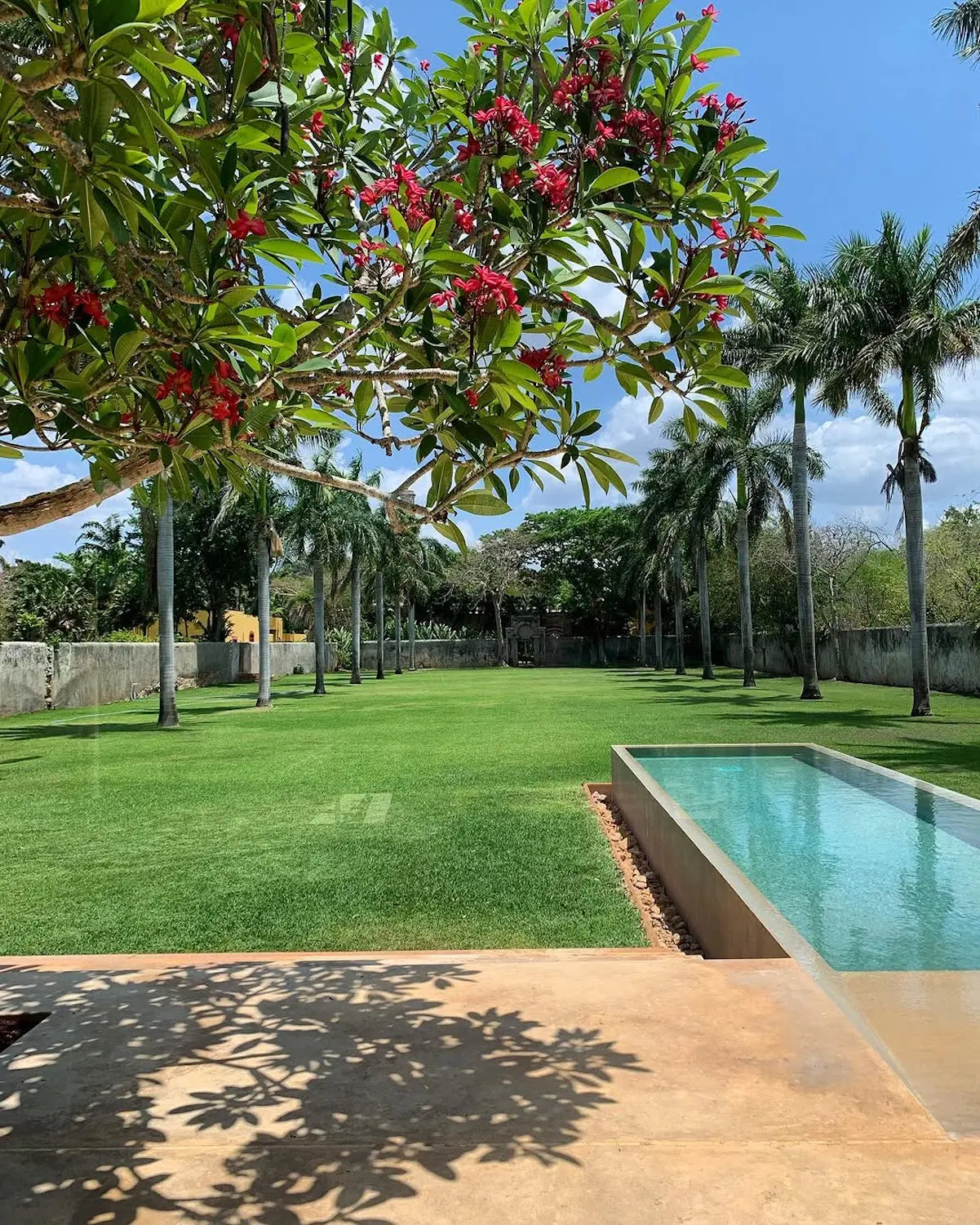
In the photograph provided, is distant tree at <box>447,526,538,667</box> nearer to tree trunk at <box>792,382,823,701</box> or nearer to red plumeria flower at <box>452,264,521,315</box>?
tree trunk at <box>792,382,823,701</box>

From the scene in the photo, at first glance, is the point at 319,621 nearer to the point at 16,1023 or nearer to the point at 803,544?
the point at 803,544

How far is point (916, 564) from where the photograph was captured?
20859mm

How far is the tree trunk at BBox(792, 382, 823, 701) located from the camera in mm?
26547

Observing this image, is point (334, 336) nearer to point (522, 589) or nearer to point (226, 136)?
point (226, 136)

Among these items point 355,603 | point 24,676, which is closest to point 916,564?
point 24,676

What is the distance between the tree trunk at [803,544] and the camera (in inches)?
1045

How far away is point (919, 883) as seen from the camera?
297 inches

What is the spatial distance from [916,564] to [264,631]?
58.9ft

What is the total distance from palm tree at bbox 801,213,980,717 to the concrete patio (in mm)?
18058

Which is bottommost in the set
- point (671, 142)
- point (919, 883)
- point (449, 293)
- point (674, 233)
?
point (919, 883)

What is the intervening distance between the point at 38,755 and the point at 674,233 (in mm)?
16750

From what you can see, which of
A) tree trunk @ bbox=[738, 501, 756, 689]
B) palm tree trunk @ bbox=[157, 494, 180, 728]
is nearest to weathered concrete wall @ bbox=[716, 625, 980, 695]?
tree trunk @ bbox=[738, 501, 756, 689]

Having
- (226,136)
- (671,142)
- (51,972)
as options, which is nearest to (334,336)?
(226,136)

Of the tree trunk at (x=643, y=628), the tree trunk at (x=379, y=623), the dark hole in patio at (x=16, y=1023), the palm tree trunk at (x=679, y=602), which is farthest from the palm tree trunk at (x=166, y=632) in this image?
the tree trunk at (x=643, y=628)
